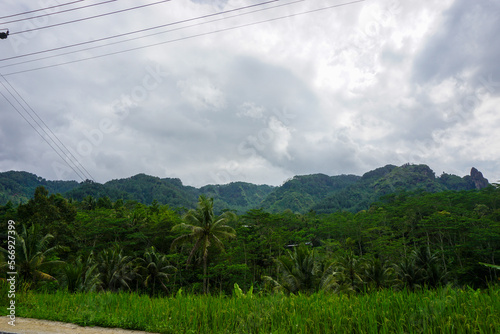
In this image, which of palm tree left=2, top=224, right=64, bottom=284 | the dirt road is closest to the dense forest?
palm tree left=2, top=224, right=64, bottom=284

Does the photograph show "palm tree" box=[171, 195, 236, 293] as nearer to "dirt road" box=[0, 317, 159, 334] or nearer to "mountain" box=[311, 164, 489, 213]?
"dirt road" box=[0, 317, 159, 334]

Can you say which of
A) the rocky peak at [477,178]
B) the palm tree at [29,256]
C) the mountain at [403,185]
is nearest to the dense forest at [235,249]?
the palm tree at [29,256]

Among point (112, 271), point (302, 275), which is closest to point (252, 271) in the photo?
point (112, 271)

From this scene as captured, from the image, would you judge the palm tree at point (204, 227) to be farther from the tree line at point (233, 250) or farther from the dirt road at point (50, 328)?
the dirt road at point (50, 328)

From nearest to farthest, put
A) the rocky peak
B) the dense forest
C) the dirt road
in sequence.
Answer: the dirt road → the dense forest → the rocky peak

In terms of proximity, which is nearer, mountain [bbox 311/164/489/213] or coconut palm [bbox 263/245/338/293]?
Result: coconut palm [bbox 263/245/338/293]

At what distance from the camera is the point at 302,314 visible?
A: 19.1 feet

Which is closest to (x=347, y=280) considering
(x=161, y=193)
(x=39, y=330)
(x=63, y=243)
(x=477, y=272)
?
(x=477, y=272)

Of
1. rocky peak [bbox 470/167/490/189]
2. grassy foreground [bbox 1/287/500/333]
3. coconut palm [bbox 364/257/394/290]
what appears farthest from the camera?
rocky peak [bbox 470/167/490/189]

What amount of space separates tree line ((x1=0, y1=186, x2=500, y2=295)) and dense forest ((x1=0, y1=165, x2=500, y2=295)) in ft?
0.41

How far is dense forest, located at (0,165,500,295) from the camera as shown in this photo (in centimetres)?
2272

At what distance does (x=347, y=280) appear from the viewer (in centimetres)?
2861

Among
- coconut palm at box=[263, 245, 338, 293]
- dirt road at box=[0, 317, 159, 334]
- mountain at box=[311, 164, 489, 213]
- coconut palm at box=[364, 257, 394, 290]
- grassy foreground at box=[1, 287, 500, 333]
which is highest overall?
mountain at box=[311, 164, 489, 213]

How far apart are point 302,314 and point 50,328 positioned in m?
5.49
